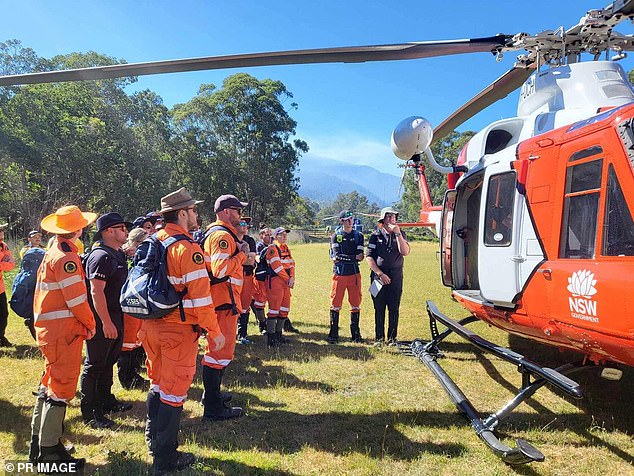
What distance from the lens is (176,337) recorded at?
308 centimetres

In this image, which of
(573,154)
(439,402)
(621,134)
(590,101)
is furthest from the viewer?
(439,402)

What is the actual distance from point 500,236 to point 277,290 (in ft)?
12.6

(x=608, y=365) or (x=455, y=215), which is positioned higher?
(x=455, y=215)

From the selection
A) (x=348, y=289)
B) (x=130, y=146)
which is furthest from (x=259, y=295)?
(x=130, y=146)

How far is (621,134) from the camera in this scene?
2922 mm

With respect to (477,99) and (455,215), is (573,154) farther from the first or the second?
(477,99)

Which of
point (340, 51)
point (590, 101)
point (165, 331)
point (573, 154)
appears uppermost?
point (340, 51)

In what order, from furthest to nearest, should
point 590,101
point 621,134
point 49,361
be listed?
point 590,101
point 49,361
point 621,134

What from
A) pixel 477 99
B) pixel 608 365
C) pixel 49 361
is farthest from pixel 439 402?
pixel 477 99

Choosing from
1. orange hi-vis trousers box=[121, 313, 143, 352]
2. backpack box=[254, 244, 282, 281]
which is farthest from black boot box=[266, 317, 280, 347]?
orange hi-vis trousers box=[121, 313, 143, 352]

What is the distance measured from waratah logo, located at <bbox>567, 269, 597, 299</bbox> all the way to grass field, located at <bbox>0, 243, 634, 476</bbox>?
1.42 metres

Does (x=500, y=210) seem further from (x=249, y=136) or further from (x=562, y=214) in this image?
(x=249, y=136)

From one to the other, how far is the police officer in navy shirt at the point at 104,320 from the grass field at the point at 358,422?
0.24 metres

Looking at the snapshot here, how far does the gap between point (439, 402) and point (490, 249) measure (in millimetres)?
1803
